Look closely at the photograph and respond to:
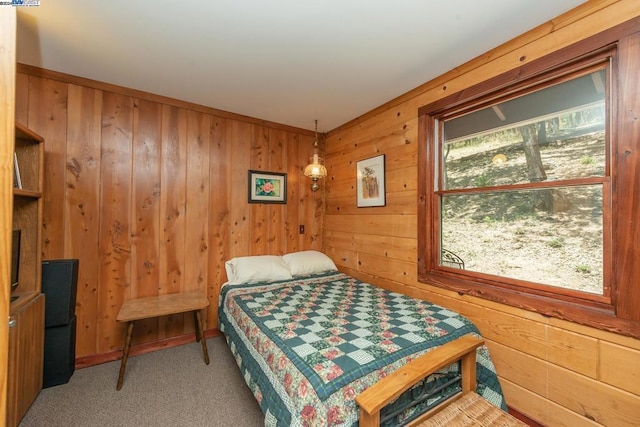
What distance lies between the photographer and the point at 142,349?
2.40m

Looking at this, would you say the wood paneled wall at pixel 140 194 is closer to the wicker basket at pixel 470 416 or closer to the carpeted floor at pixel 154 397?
the carpeted floor at pixel 154 397

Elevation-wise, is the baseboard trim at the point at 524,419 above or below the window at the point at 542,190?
below

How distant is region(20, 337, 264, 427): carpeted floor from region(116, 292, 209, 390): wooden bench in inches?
5.2

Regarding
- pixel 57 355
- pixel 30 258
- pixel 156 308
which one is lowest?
pixel 57 355

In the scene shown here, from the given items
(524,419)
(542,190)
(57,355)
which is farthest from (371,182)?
(57,355)

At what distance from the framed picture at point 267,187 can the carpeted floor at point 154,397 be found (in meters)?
1.68

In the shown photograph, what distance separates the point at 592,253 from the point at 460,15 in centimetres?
154

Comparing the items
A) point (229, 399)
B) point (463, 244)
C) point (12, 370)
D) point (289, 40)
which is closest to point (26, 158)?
point (12, 370)

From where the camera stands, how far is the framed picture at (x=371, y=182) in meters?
2.70

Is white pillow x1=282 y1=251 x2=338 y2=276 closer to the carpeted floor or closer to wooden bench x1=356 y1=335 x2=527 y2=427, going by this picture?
the carpeted floor

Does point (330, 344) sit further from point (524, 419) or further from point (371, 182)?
point (371, 182)

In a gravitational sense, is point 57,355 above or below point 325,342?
below

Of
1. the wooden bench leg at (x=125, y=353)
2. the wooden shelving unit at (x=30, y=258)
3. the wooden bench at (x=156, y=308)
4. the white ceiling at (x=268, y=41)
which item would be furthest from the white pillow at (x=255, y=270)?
the white ceiling at (x=268, y=41)

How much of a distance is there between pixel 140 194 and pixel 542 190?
3.19 metres
